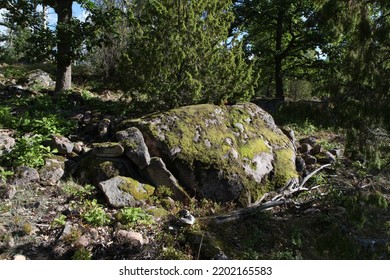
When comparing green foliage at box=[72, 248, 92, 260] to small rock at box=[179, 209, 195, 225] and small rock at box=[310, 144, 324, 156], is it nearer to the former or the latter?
small rock at box=[179, 209, 195, 225]

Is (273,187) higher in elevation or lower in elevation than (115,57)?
lower

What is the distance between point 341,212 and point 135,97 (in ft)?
16.0

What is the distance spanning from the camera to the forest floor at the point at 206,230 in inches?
167

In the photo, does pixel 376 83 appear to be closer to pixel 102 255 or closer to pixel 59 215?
pixel 102 255

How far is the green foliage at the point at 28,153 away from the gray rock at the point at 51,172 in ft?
0.34

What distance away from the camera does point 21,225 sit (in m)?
4.60

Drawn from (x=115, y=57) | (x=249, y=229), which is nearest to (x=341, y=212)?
(x=249, y=229)

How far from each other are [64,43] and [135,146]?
4727mm

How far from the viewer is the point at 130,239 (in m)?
4.58

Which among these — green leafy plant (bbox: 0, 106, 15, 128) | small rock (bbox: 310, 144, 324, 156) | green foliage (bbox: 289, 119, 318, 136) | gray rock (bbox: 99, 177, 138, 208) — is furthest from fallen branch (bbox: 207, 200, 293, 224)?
green foliage (bbox: 289, 119, 318, 136)

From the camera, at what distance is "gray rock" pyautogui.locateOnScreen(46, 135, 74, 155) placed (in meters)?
6.38

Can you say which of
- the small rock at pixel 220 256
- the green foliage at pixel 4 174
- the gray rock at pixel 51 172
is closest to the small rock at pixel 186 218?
the small rock at pixel 220 256

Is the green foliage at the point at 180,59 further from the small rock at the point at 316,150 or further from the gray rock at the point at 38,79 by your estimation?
the gray rock at the point at 38,79

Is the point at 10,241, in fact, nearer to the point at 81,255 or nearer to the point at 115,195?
the point at 81,255
